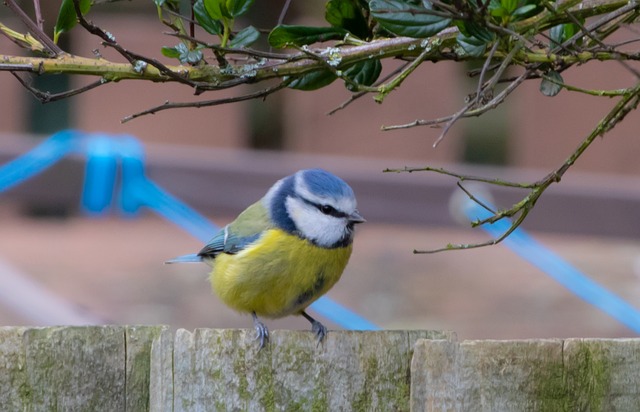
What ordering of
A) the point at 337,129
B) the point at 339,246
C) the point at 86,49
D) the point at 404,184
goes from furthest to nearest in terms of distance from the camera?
the point at 337,129
the point at 86,49
the point at 404,184
the point at 339,246

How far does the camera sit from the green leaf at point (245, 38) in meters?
2.11

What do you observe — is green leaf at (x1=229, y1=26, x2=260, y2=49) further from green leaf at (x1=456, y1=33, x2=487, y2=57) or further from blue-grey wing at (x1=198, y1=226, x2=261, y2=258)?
blue-grey wing at (x1=198, y1=226, x2=261, y2=258)

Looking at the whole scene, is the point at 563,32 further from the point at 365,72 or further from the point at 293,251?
the point at 293,251

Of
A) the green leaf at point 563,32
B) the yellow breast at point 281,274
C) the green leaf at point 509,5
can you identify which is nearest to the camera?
the green leaf at point 509,5

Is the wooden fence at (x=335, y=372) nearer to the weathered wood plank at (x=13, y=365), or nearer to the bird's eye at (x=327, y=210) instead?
the weathered wood plank at (x=13, y=365)

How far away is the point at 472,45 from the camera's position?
6.38ft

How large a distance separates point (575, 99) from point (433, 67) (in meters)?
1.69

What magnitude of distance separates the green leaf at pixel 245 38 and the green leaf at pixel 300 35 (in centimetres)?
4

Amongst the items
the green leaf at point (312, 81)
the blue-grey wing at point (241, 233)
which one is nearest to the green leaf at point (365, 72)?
the green leaf at point (312, 81)

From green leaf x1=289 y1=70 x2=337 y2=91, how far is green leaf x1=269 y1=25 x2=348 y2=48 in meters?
0.08

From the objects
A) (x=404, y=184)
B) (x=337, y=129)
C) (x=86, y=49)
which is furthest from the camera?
(x=337, y=129)

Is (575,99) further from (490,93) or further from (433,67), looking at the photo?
(490,93)

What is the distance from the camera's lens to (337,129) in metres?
12.6

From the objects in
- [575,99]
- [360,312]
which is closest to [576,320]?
[360,312]
